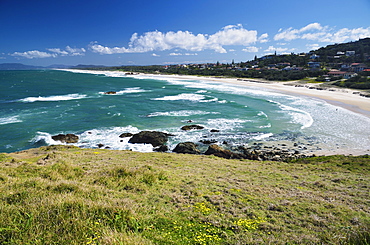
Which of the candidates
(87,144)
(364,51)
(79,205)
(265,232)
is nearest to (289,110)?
(87,144)

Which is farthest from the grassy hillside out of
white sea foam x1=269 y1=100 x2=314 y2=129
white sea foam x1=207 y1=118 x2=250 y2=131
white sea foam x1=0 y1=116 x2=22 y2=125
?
white sea foam x1=0 y1=116 x2=22 y2=125

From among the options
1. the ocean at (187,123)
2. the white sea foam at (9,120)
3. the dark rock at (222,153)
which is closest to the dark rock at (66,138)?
the ocean at (187,123)

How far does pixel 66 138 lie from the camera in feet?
81.6

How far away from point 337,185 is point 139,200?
33.3 feet

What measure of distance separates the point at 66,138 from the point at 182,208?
22.9 m

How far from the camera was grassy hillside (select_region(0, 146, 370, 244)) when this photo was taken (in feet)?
15.1

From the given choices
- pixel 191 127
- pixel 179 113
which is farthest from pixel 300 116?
pixel 179 113

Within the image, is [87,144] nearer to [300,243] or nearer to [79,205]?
[79,205]

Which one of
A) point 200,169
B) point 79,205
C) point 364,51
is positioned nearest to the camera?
point 79,205

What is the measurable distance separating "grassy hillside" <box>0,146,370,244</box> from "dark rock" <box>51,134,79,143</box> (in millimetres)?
14786

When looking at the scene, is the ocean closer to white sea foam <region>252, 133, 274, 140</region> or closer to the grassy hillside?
white sea foam <region>252, 133, 274, 140</region>

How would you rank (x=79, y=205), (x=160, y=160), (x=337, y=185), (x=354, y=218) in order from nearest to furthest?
(x=79, y=205), (x=354, y=218), (x=337, y=185), (x=160, y=160)

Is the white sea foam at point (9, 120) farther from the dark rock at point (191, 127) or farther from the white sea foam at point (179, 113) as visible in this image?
the dark rock at point (191, 127)

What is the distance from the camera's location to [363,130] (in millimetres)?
26391
